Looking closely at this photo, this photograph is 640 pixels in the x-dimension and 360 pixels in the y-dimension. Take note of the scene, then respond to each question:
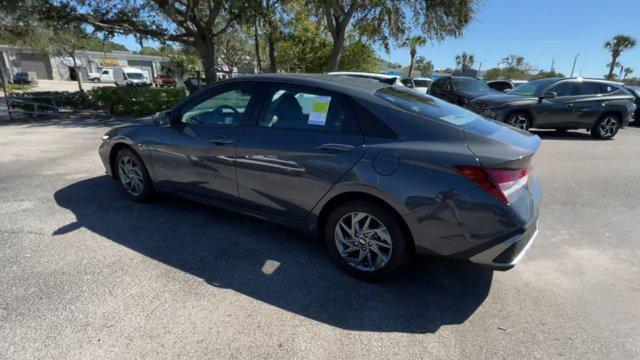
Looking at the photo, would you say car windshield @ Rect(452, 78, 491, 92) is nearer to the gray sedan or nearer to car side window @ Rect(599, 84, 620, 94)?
car side window @ Rect(599, 84, 620, 94)

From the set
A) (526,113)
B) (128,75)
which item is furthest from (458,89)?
(128,75)

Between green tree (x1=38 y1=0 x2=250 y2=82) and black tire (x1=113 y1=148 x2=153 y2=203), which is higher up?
green tree (x1=38 y1=0 x2=250 y2=82)

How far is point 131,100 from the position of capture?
12.7m

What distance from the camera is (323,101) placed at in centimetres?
300

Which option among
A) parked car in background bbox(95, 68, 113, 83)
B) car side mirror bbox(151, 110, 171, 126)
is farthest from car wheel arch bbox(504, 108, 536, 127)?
parked car in background bbox(95, 68, 113, 83)

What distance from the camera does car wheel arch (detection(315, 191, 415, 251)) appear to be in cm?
269

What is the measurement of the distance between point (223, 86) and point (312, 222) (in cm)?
166

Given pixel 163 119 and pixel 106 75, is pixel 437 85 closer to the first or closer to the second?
pixel 163 119

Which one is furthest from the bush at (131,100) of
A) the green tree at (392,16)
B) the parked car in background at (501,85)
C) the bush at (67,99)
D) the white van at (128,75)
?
the white van at (128,75)

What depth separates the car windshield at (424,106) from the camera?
9.35 ft

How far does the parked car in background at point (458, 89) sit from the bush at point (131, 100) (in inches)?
397

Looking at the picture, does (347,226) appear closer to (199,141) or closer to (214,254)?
(214,254)

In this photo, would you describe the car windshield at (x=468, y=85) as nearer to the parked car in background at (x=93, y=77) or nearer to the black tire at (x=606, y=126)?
the black tire at (x=606, y=126)

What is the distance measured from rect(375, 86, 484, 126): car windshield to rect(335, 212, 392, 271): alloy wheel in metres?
0.93
